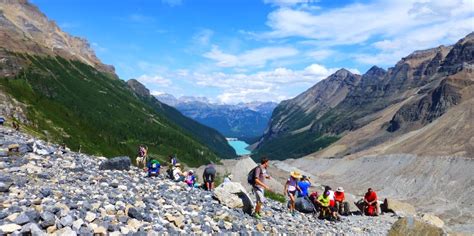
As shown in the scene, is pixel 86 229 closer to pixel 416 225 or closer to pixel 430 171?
pixel 416 225

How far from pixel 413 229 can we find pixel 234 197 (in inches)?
548

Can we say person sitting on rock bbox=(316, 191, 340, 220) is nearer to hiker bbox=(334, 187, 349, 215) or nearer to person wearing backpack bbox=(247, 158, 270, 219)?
hiker bbox=(334, 187, 349, 215)

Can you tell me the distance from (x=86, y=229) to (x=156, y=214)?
4.56 m

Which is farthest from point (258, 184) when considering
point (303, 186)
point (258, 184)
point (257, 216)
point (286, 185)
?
point (303, 186)

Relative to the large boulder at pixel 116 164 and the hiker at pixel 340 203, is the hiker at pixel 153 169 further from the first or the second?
the hiker at pixel 340 203

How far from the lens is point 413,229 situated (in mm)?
30984

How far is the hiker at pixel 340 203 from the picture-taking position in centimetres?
3862

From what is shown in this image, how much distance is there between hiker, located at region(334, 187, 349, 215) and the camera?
38625 millimetres

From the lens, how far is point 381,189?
438 feet

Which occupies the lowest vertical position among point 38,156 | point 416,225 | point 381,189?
point 381,189

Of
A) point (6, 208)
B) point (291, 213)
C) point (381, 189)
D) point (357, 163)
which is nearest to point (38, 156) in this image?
point (6, 208)

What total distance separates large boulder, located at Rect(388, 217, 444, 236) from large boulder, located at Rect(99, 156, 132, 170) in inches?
770

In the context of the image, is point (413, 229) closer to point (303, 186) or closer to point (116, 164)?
point (303, 186)

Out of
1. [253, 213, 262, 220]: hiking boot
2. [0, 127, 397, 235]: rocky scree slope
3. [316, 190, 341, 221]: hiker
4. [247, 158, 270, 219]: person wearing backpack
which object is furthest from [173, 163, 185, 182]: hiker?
[316, 190, 341, 221]: hiker
